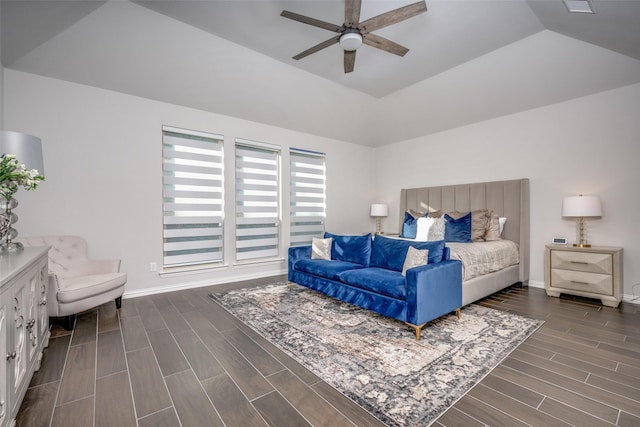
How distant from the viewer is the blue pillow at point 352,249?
3721mm

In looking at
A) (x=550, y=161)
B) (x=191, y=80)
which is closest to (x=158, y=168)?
(x=191, y=80)

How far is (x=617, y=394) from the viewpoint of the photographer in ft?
5.81

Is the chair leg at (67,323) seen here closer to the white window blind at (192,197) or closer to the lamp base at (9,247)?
the lamp base at (9,247)

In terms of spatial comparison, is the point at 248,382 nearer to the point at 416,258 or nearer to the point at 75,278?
the point at 416,258

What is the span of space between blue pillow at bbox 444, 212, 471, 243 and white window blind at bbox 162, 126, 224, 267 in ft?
11.5

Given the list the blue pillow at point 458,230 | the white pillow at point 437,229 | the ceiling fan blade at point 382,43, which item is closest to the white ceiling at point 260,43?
the ceiling fan blade at point 382,43

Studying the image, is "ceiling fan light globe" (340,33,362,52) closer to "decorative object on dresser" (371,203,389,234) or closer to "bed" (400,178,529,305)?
"bed" (400,178,529,305)

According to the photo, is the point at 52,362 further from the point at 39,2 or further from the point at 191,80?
the point at 191,80

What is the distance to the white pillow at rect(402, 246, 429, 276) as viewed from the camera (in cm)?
288

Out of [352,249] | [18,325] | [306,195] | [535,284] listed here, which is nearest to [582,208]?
[535,284]

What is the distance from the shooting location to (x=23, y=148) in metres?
2.21

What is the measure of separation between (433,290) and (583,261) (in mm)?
2388

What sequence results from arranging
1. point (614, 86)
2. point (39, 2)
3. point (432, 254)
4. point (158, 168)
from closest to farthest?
point (39, 2) < point (432, 254) < point (614, 86) < point (158, 168)

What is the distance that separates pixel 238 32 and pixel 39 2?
1.74 m
